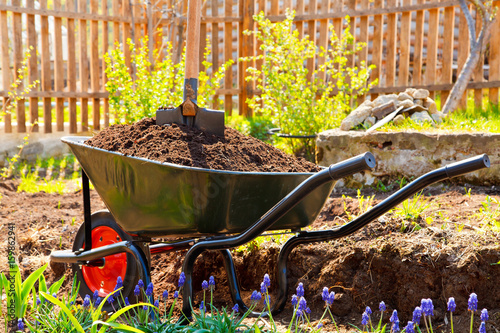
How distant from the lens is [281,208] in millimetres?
1579

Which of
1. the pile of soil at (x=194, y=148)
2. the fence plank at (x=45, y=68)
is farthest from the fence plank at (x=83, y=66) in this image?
the pile of soil at (x=194, y=148)

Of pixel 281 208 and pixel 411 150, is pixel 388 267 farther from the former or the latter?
pixel 411 150

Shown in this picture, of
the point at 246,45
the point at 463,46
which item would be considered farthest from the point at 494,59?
the point at 246,45

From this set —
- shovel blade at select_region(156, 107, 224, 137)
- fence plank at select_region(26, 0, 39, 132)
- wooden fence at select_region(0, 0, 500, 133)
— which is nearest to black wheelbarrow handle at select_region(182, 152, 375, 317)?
shovel blade at select_region(156, 107, 224, 137)

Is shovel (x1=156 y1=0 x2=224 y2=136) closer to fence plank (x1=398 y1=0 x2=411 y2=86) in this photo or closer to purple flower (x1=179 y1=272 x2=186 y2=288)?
purple flower (x1=179 y1=272 x2=186 y2=288)

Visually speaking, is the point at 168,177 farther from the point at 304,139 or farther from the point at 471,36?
the point at 471,36

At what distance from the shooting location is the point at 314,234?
1924mm

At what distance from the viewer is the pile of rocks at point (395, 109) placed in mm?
4285

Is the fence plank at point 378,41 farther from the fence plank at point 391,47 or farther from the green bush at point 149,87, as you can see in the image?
the green bush at point 149,87

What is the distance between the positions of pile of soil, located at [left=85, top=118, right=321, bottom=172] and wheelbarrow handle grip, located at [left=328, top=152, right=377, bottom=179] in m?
0.55

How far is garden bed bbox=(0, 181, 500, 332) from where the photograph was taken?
6.64ft

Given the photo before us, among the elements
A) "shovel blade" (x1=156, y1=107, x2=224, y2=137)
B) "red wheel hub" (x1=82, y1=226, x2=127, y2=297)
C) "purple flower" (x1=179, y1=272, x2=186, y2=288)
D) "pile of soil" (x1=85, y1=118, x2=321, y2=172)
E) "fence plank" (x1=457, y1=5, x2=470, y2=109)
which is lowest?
"red wheel hub" (x1=82, y1=226, x2=127, y2=297)

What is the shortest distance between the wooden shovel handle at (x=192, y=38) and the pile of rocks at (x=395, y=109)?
2439 millimetres

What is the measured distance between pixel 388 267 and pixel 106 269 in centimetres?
137
